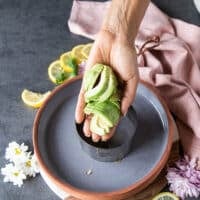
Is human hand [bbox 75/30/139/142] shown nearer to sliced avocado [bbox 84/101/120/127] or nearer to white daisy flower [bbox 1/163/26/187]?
→ sliced avocado [bbox 84/101/120/127]

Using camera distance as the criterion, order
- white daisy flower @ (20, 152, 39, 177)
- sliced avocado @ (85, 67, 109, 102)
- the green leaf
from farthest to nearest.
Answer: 1. the green leaf
2. white daisy flower @ (20, 152, 39, 177)
3. sliced avocado @ (85, 67, 109, 102)

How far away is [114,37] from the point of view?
910mm

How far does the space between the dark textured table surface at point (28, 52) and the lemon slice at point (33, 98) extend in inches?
0.6

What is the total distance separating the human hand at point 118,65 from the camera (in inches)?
35.0

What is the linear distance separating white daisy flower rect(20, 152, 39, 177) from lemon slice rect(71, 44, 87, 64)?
0.88ft

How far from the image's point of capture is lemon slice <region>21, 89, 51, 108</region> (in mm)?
1045

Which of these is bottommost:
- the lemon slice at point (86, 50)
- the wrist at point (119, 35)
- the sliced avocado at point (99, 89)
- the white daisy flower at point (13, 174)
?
the white daisy flower at point (13, 174)

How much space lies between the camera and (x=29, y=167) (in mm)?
958

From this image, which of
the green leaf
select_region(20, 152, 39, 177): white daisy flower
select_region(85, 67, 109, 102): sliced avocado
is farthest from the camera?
the green leaf

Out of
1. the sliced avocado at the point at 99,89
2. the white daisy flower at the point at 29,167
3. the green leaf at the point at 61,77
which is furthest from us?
the green leaf at the point at 61,77

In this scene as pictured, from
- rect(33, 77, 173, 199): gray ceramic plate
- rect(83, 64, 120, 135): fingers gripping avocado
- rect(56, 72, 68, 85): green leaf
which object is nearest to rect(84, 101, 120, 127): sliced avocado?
rect(83, 64, 120, 135): fingers gripping avocado

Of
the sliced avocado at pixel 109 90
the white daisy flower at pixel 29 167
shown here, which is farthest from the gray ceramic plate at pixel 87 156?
the sliced avocado at pixel 109 90

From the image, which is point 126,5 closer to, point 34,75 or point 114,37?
point 114,37

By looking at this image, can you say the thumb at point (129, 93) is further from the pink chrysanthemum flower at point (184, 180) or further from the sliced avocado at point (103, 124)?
the pink chrysanthemum flower at point (184, 180)
